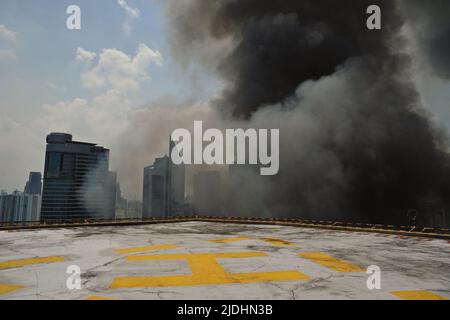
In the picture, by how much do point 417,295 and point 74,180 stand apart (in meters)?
195

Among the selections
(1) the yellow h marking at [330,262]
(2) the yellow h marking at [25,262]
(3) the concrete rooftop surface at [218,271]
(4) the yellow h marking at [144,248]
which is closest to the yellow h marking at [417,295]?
Result: (3) the concrete rooftop surface at [218,271]

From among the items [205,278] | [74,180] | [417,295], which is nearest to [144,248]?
[205,278]

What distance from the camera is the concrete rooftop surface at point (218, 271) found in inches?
174

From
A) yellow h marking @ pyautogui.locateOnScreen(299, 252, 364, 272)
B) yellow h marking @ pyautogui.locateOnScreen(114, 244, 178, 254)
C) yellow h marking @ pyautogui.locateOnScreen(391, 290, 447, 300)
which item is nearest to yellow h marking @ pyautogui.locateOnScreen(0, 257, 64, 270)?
yellow h marking @ pyautogui.locateOnScreen(114, 244, 178, 254)

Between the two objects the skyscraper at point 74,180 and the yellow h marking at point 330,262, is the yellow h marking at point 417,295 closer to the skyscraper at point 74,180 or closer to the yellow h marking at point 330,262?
the yellow h marking at point 330,262

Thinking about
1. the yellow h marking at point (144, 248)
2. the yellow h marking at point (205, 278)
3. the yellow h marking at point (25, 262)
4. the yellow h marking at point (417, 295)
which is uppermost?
the yellow h marking at point (205, 278)

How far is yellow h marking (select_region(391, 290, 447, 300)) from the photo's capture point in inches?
171

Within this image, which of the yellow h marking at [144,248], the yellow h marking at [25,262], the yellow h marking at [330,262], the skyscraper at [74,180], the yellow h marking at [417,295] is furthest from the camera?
the skyscraper at [74,180]

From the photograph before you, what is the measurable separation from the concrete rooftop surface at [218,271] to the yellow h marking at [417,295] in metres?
0.02

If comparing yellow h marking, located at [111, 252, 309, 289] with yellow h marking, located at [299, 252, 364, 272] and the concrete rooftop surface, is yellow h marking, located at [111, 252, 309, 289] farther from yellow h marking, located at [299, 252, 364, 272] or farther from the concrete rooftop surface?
yellow h marking, located at [299, 252, 364, 272]

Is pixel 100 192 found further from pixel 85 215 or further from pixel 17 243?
pixel 17 243

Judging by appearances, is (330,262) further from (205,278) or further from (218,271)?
(205,278)

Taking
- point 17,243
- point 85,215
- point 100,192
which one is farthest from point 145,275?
point 100,192
